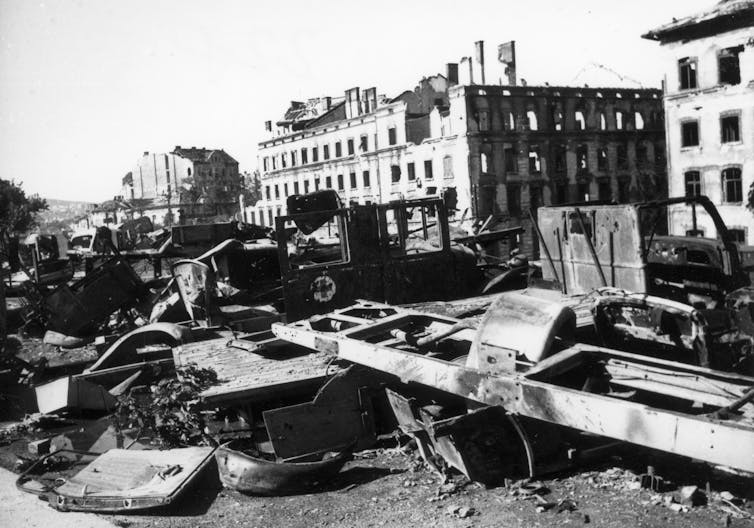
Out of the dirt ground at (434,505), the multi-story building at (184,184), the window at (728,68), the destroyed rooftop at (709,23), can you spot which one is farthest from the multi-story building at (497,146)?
the dirt ground at (434,505)

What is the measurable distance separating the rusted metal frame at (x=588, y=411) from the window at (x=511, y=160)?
33479 mm

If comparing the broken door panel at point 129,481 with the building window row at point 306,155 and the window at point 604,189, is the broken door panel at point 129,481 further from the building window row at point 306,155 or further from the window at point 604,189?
the window at point 604,189

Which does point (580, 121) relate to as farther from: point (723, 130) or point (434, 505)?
point (434, 505)

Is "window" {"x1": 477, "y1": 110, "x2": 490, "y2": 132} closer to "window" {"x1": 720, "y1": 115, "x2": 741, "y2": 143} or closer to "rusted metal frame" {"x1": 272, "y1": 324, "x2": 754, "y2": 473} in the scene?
"window" {"x1": 720, "y1": 115, "x2": 741, "y2": 143}

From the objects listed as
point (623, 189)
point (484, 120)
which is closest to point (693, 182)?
point (484, 120)

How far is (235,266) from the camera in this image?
11977 millimetres

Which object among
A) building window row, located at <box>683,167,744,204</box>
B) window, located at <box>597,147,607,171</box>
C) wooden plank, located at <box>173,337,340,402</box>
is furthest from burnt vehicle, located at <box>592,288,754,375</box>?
window, located at <box>597,147,607,171</box>

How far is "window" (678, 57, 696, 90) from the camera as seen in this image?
2628 centimetres

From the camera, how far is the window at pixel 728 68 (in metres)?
24.6

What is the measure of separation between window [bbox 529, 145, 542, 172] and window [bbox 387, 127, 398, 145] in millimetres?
8608

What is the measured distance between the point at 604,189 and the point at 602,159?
198cm

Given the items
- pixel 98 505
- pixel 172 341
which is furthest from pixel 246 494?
pixel 172 341

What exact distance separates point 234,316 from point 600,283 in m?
5.86

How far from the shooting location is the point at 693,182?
1066 inches
